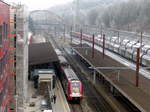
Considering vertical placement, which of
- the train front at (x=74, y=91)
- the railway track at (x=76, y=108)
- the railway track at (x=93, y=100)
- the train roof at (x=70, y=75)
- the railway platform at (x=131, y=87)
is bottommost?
the railway track at (x=76, y=108)

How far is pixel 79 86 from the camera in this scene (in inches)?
947

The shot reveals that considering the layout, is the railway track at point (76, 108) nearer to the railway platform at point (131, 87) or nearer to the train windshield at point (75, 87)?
the train windshield at point (75, 87)

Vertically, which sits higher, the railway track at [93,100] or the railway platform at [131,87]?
the railway platform at [131,87]

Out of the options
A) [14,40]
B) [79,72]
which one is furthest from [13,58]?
[79,72]

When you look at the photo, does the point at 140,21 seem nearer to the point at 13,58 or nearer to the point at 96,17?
the point at 96,17

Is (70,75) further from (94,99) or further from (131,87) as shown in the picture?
(131,87)

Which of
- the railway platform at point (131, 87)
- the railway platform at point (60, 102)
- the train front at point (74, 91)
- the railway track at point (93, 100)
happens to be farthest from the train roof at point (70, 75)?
the railway platform at point (131, 87)

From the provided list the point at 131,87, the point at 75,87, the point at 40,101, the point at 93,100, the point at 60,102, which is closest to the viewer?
the point at 131,87

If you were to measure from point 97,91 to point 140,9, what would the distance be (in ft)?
239

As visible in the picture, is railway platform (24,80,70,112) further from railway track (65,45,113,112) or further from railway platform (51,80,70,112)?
railway track (65,45,113,112)

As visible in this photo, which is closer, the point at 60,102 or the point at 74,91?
the point at 74,91

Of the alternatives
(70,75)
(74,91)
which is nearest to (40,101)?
(74,91)

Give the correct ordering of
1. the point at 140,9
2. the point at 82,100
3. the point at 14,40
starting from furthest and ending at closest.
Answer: the point at 140,9, the point at 82,100, the point at 14,40

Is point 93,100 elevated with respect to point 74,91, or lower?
lower
